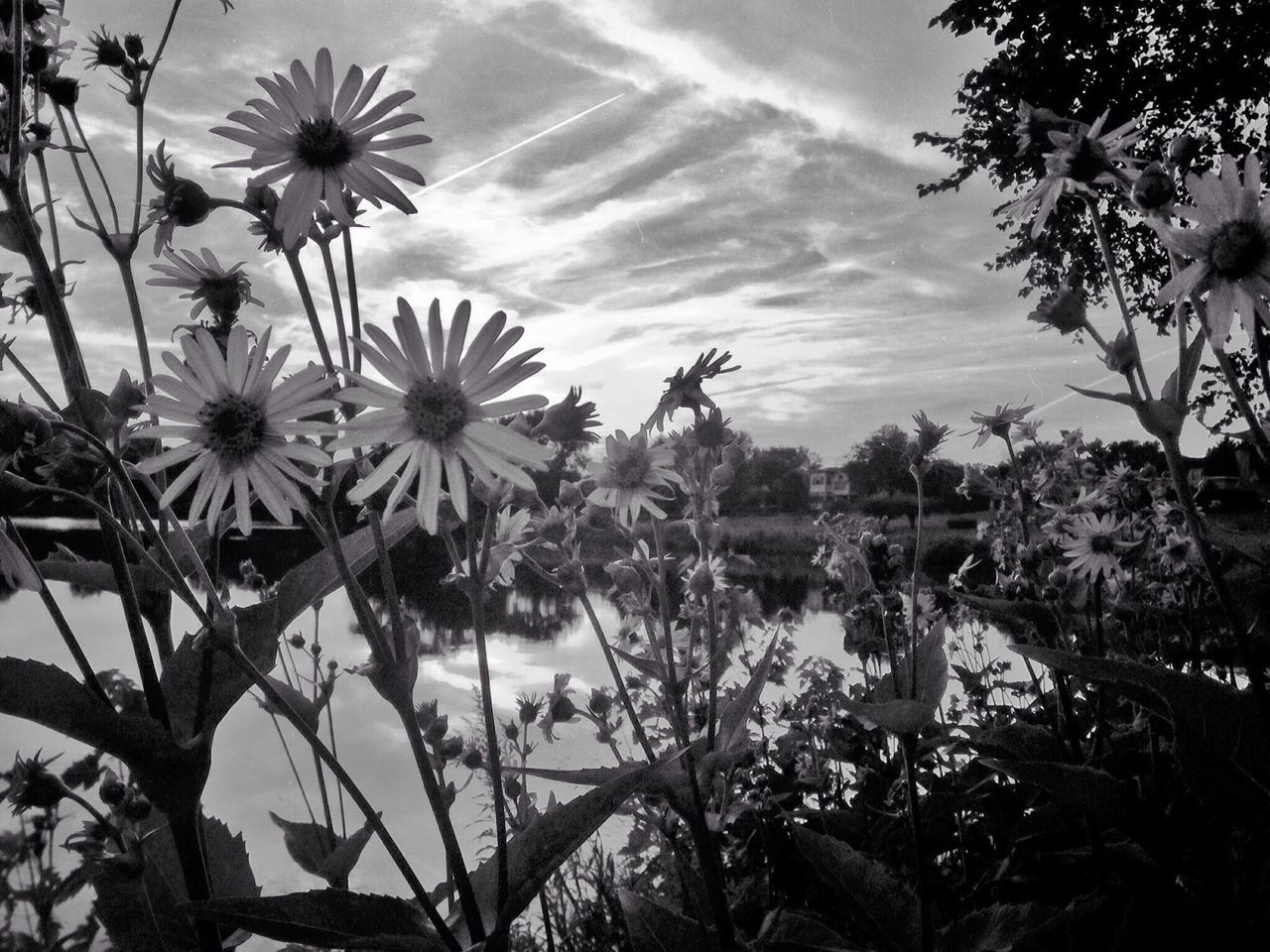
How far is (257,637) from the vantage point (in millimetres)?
731

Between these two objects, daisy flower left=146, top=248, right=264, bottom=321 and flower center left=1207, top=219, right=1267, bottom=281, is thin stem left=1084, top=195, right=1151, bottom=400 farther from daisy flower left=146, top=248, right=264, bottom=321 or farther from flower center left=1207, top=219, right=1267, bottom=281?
daisy flower left=146, top=248, right=264, bottom=321

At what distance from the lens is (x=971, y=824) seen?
1.59m

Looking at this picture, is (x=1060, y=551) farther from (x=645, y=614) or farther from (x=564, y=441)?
(x=564, y=441)

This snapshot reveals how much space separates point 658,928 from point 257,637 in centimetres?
48

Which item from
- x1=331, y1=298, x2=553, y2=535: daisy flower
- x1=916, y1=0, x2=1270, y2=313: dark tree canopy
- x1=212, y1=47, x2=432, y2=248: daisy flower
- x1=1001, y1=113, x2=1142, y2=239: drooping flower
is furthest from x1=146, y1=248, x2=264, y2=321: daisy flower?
x1=916, y1=0, x2=1270, y2=313: dark tree canopy

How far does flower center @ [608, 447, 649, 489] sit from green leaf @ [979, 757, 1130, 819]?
0.49 meters

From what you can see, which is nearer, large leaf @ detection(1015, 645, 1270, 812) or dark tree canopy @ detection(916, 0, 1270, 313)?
large leaf @ detection(1015, 645, 1270, 812)

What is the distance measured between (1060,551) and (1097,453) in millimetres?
1012

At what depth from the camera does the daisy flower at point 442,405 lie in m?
0.54

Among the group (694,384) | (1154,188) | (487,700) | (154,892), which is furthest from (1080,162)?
(154,892)

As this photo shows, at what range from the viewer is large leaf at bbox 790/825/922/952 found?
930 mm

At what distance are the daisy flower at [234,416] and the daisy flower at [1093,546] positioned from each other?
1412 millimetres

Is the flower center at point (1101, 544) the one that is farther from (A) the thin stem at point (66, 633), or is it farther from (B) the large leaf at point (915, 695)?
(A) the thin stem at point (66, 633)

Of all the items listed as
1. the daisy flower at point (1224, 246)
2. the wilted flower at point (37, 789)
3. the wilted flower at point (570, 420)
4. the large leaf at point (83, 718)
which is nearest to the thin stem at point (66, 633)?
the large leaf at point (83, 718)
